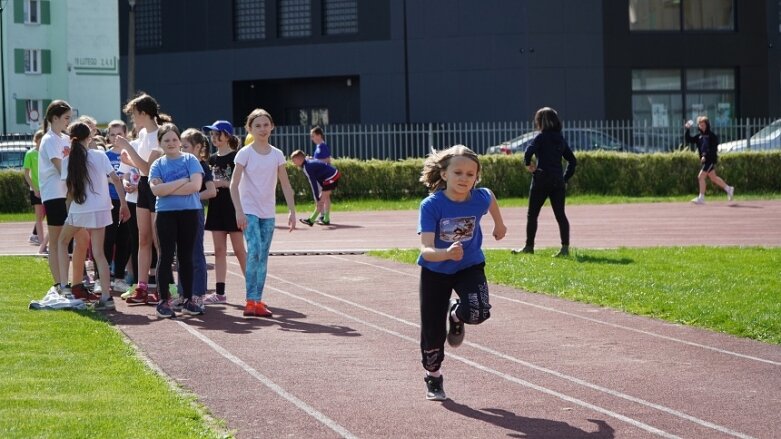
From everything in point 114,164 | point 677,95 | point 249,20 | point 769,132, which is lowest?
point 114,164

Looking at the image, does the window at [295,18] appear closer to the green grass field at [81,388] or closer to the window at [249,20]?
the window at [249,20]

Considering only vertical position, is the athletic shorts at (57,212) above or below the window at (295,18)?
below

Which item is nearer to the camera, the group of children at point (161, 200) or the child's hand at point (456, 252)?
the child's hand at point (456, 252)

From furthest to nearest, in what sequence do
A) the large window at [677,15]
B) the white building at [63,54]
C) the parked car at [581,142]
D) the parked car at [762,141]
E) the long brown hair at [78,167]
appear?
the white building at [63,54] → the large window at [677,15] → the parked car at [581,142] → the parked car at [762,141] → the long brown hair at [78,167]

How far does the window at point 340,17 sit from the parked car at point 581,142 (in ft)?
40.9

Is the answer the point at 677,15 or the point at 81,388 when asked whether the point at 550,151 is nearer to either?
the point at 81,388

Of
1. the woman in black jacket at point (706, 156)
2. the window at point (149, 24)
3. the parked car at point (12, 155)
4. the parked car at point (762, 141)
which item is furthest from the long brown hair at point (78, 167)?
the window at point (149, 24)

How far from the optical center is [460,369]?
372 inches

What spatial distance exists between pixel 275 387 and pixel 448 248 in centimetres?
151

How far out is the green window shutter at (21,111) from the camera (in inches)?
3014

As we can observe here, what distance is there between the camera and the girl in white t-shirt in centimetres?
1254

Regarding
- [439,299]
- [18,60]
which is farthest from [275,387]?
[18,60]

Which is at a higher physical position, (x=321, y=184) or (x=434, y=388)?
(x=321, y=184)

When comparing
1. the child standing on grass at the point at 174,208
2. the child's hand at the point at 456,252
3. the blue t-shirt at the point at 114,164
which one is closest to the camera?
the child's hand at the point at 456,252
